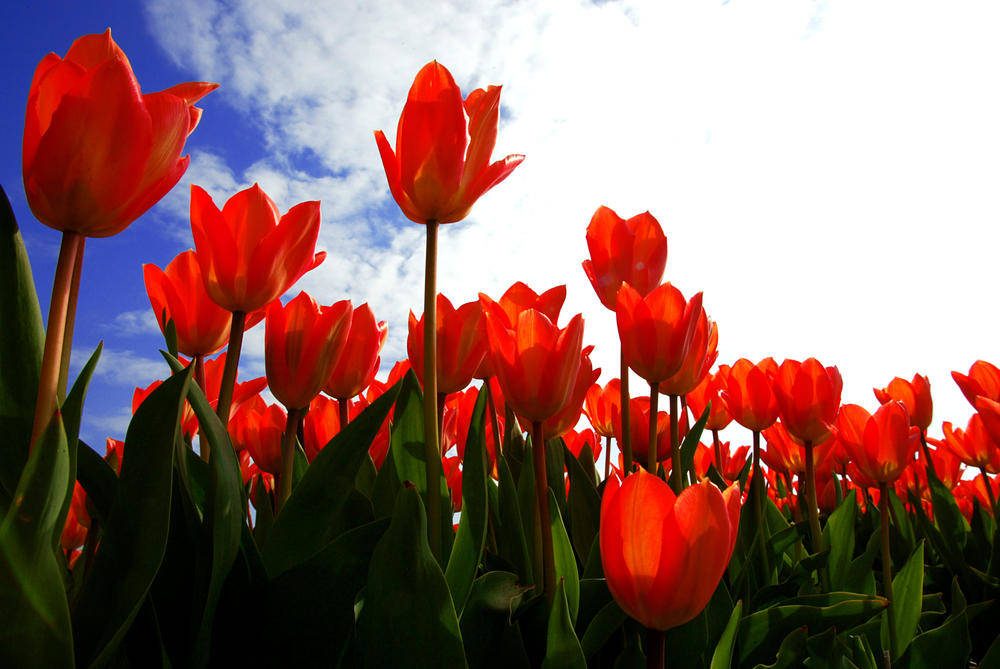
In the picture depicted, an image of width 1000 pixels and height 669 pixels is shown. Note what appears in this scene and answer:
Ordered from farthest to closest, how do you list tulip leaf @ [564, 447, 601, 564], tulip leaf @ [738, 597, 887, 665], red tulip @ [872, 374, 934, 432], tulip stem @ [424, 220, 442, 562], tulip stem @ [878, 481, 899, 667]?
1. red tulip @ [872, 374, 934, 432]
2. tulip stem @ [878, 481, 899, 667]
3. tulip leaf @ [564, 447, 601, 564]
4. tulip leaf @ [738, 597, 887, 665]
5. tulip stem @ [424, 220, 442, 562]


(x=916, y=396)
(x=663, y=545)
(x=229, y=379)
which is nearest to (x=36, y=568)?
(x=229, y=379)

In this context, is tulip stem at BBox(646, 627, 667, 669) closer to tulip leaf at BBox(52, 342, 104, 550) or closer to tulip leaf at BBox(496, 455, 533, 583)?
tulip leaf at BBox(496, 455, 533, 583)

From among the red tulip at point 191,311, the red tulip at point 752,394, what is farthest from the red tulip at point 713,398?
the red tulip at point 191,311

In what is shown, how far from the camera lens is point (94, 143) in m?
0.76

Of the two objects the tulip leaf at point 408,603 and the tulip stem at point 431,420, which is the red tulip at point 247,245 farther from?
Result: the tulip leaf at point 408,603

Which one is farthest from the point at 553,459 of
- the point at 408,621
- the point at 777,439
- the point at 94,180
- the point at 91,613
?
the point at 777,439

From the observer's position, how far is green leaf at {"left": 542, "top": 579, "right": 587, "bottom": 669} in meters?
0.88

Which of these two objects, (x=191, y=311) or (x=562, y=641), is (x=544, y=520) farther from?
(x=191, y=311)

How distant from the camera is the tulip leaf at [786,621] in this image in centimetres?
142

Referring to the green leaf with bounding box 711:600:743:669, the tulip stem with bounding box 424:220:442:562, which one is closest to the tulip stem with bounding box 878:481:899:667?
the green leaf with bounding box 711:600:743:669

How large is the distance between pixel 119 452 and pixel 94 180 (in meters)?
1.38

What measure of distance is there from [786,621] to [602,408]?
3.19 feet

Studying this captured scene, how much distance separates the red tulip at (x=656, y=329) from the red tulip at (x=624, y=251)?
0.64 feet

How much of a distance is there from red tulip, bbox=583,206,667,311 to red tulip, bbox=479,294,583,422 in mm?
508
